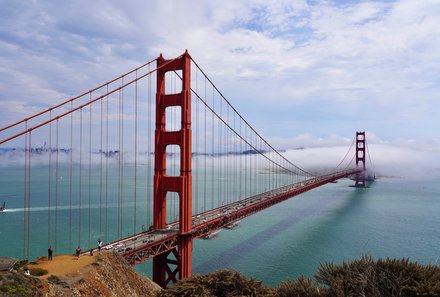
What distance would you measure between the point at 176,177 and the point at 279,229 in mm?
18936

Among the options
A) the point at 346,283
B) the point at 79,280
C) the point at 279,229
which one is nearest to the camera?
the point at 346,283

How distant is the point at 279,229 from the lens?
1307 inches

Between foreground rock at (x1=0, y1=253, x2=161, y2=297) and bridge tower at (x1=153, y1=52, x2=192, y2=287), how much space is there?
421 centimetres

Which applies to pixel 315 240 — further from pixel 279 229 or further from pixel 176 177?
pixel 176 177

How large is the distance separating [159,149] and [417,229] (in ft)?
93.6

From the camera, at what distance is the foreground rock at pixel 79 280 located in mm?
8008

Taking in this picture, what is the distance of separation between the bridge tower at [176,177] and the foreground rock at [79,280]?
421 cm

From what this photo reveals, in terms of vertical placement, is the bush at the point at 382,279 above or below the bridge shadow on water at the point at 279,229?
above

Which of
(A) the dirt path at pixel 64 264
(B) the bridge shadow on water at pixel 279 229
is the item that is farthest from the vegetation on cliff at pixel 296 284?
(B) the bridge shadow on water at pixel 279 229

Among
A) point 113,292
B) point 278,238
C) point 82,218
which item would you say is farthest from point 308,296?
point 82,218

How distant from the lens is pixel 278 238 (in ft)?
96.1

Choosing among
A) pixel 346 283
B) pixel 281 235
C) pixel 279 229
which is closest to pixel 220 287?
pixel 346 283

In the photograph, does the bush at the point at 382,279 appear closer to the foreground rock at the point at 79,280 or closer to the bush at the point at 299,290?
the bush at the point at 299,290

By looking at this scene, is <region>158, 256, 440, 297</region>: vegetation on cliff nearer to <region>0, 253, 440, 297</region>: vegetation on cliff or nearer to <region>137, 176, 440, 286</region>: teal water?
<region>0, 253, 440, 297</region>: vegetation on cliff
